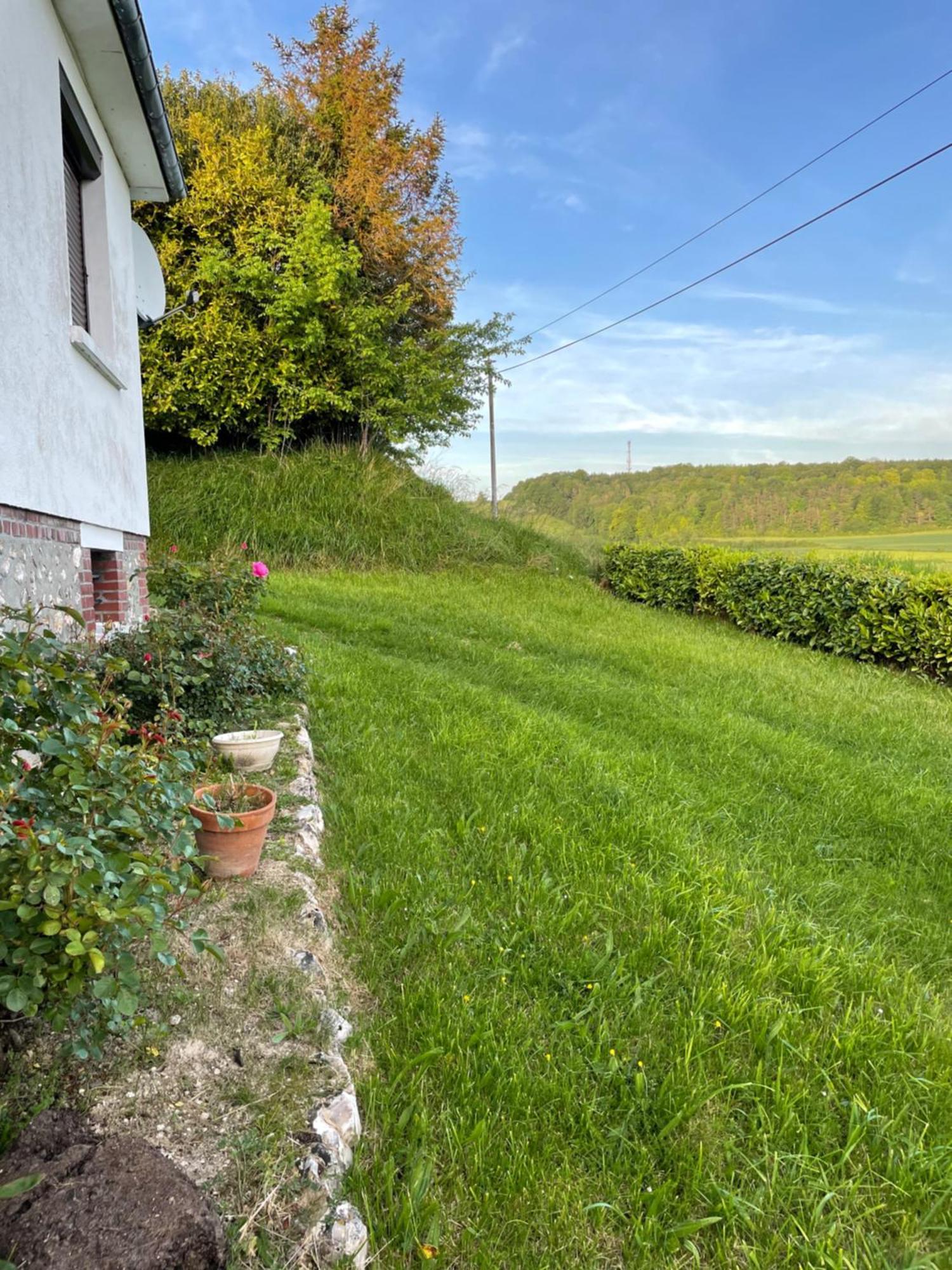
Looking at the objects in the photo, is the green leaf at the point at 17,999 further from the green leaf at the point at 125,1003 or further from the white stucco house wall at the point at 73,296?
the white stucco house wall at the point at 73,296

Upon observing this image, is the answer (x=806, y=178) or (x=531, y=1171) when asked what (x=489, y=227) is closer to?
(x=806, y=178)

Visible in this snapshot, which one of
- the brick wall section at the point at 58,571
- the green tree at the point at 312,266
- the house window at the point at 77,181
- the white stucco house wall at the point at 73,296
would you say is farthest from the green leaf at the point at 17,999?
the green tree at the point at 312,266

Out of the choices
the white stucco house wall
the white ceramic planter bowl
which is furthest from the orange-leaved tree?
the white ceramic planter bowl

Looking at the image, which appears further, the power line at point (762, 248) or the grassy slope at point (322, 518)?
the grassy slope at point (322, 518)

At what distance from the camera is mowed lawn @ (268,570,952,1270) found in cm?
129

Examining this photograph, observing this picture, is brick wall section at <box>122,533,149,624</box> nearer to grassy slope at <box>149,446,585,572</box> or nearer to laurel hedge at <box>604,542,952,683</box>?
grassy slope at <box>149,446,585,572</box>

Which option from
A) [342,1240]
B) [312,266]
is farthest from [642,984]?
[312,266]

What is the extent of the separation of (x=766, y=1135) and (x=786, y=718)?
12.9 ft

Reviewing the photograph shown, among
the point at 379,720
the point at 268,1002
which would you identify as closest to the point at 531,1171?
the point at 268,1002

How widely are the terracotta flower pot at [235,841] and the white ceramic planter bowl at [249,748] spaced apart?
482mm

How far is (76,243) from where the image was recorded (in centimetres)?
375

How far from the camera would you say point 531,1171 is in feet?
4.37

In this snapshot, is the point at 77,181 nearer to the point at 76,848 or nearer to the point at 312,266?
the point at 76,848

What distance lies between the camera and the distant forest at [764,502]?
516 inches
